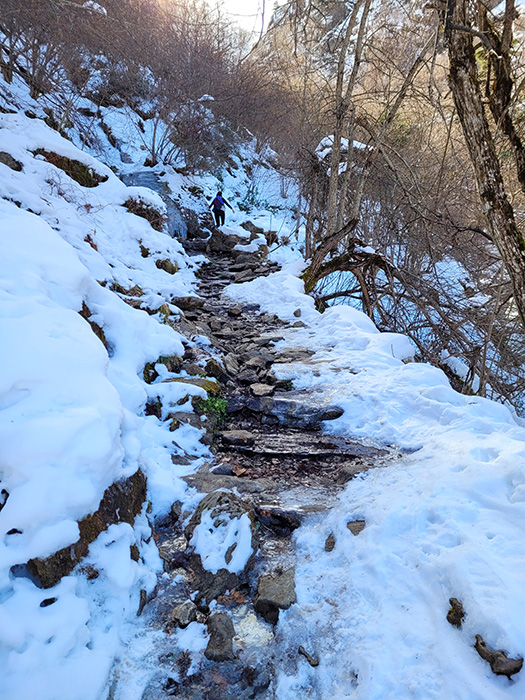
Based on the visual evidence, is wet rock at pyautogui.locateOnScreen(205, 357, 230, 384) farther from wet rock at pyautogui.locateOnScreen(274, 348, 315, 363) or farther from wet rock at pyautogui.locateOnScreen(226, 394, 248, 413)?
wet rock at pyautogui.locateOnScreen(274, 348, 315, 363)

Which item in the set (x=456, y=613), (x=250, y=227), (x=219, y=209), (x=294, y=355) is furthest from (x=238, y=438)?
(x=250, y=227)

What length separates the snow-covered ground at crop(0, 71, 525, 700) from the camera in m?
1.51

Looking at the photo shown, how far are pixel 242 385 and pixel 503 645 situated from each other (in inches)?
129

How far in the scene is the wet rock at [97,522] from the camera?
1.59 metres

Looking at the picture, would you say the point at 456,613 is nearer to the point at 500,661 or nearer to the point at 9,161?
the point at 500,661

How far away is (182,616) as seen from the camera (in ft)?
6.19

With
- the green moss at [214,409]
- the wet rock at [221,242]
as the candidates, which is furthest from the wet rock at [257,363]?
the wet rock at [221,242]

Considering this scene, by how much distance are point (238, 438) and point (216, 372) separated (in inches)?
46.8

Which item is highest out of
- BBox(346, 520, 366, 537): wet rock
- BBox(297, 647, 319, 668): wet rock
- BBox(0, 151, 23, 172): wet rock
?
BBox(0, 151, 23, 172): wet rock

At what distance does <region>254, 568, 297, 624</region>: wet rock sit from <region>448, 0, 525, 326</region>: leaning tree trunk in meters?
2.06

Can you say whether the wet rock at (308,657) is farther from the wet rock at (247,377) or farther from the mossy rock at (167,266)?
the mossy rock at (167,266)

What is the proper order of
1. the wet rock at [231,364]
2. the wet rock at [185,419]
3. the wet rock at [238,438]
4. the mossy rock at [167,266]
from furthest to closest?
the mossy rock at [167,266] → the wet rock at [231,364] → the wet rock at [238,438] → the wet rock at [185,419]

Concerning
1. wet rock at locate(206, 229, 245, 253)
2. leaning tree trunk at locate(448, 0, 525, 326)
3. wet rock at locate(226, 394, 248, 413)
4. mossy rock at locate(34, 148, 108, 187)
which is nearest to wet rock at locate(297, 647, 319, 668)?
leaning tree trunk at locate(448, 0, 525, 326)

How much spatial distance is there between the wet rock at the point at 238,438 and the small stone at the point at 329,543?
1.23 metres
